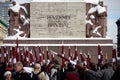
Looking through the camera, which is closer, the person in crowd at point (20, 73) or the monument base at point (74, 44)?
the person in crowd at point (20, 73)

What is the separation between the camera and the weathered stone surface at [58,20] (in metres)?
45.9

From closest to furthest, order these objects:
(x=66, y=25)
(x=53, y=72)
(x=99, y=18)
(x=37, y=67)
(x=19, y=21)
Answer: (x=37, y=67), (x=53, y=72), (x=66, y=25), (x=99, y=18), (x=19, y=21)

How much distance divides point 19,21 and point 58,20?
3645 millimetres

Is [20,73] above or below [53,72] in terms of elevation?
above

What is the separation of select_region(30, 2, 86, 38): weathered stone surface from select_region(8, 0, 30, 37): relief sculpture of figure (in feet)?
2.30

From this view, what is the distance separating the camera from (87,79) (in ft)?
44.8

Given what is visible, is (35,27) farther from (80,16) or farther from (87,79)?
(87,79)

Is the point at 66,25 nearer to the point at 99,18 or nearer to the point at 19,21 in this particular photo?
the point at 99,18

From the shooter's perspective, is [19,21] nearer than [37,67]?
No

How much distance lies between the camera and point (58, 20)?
46000mm

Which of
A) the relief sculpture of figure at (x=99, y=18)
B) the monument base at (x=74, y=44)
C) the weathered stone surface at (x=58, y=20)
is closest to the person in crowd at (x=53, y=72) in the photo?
the monument base at (x=74, y=44)

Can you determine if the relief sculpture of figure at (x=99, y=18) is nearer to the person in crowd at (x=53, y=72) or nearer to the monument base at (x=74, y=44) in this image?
the monument base at (x=74, y=44)

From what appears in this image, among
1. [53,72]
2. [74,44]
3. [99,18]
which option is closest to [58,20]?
[74,44]

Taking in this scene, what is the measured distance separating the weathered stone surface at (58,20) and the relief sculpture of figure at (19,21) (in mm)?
701
